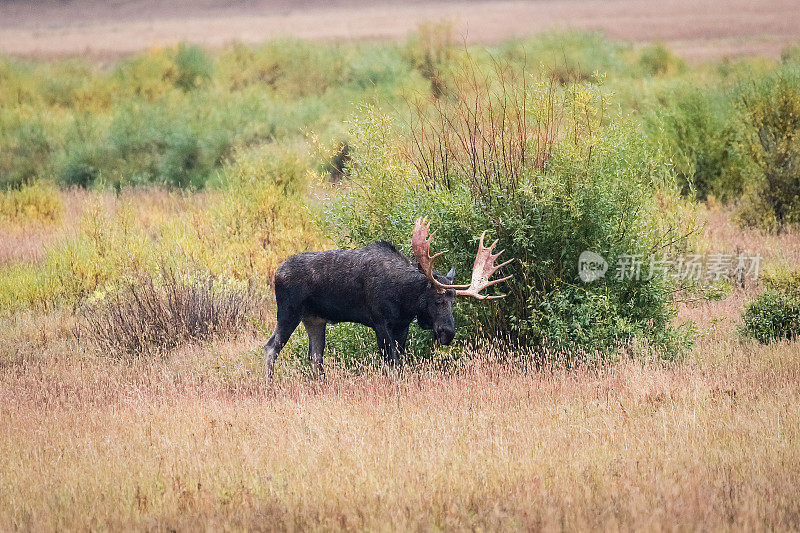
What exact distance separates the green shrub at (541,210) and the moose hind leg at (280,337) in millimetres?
1399

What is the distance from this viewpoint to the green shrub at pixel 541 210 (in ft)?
34.9

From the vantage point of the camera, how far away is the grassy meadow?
23.3 feet

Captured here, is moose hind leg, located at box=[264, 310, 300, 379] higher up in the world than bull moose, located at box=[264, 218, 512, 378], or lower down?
lower down

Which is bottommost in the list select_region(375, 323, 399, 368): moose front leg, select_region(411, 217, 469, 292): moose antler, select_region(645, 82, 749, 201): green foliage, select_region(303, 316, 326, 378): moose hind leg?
select_region(645, 82, 749, 201): green foliage

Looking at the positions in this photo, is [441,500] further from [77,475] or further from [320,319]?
[320,319]

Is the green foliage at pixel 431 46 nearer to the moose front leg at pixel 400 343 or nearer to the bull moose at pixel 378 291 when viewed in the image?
the bull moose at pixel 378 291

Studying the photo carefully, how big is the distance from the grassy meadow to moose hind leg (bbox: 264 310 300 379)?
26 centimetres

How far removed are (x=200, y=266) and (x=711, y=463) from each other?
10495 mm

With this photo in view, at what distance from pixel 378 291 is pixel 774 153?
1332cm

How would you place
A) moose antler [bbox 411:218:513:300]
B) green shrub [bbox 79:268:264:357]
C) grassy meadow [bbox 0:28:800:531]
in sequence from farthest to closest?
green shrub [bbox 79:268:264:357] → moose antler [bbox 411:218:513:300] → grassy meadow [bbox 0:28:800:531]

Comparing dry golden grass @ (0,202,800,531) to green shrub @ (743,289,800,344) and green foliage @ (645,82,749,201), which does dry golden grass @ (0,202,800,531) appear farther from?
green foliage @ (645,82,749,201)

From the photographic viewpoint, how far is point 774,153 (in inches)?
805

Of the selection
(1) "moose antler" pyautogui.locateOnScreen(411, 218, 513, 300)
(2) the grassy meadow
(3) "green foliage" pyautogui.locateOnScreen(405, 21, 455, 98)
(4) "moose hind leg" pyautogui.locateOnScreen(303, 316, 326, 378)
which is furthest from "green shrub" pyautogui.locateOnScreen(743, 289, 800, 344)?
(3) "green foliage" pyautogui.locateOnScreen(405, 21, 455, 98)

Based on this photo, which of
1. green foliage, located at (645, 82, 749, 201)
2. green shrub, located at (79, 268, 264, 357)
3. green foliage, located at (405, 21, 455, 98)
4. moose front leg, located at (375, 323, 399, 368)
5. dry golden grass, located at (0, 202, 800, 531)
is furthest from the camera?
green foliage, located at (405, 21, 455, 98)
